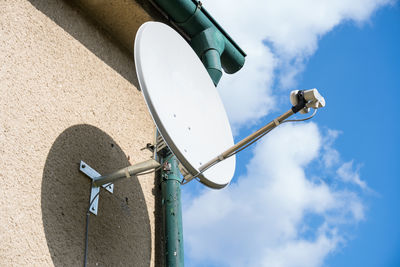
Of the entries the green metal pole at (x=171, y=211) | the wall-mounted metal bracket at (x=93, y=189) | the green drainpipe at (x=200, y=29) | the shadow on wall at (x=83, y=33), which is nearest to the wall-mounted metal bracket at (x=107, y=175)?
the wall-mounted metal bracket at (x=93, y=189)

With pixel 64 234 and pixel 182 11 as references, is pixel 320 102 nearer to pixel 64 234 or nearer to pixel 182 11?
pixel 64 234

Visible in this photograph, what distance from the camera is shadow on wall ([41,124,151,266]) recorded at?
2777mm

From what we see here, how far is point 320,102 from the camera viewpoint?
2672mm

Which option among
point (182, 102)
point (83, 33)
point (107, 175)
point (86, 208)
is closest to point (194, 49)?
point (83, 33)

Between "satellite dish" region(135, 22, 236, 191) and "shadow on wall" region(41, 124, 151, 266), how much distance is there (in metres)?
0.63

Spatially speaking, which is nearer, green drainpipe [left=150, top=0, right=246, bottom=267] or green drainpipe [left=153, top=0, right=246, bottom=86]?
green drainpipe [left=150, top=0, right=246, bottom=267]

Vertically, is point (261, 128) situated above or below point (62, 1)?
below

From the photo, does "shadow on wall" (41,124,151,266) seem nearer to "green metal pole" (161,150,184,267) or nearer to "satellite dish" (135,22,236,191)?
"green metal pole" (161,150,184,267)

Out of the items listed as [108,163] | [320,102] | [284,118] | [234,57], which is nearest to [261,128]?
[284,118]

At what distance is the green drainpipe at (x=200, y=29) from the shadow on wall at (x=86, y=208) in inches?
52.4

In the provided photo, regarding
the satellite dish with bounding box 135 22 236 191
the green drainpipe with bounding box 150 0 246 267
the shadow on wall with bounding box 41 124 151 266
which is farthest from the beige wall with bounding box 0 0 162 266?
the satellite dish with bounding box 135 22 236 191

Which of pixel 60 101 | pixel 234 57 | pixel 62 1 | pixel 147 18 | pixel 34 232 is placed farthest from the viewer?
pixel 234 57

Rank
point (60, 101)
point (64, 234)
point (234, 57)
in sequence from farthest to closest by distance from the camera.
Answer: point (234, 57), point (60, 101), point (64, 234)

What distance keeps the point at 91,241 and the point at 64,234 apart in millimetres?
211
